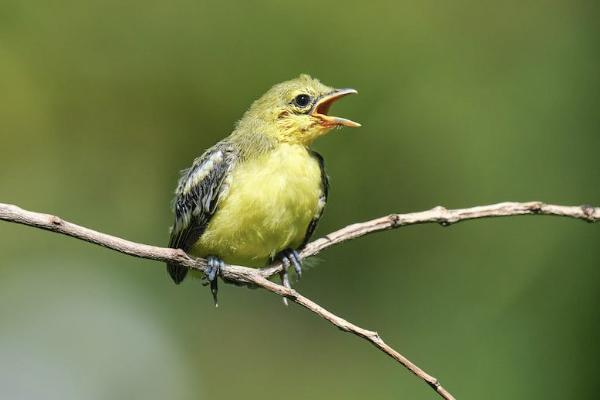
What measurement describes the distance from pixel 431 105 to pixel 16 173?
4766 millimetres

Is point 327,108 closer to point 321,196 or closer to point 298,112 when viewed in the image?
point 298,112

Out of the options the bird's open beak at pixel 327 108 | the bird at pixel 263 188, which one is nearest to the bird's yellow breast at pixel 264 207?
the bird at pixel 263 188

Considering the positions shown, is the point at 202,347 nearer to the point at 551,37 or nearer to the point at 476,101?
the point at 476,101

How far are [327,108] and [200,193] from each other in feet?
3.66

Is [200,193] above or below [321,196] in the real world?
below

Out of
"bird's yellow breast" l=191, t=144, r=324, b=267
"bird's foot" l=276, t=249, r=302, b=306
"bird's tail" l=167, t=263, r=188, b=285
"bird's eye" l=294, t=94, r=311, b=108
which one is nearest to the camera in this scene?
"bird's yellow breast" l=191, t=144, r=324, b=267

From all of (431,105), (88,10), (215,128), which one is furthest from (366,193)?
(88,10)

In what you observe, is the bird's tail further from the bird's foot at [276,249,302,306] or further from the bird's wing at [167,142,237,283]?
the bird's foot at [276,249,302,306]

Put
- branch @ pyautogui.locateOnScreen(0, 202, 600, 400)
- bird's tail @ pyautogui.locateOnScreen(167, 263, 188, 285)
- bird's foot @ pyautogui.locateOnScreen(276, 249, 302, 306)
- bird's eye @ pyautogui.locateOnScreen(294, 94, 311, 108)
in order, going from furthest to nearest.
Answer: bird's tail @ pyautogui.locateOnScreen(167, 263, 188, 285)
bird's eye @ pyautogui.locateOnScreen(294, 94, 311, 108)
bird's foot @ pyautogui.locateOnScreen(276, 249, 302, 306)
branch @ pyautogui.locateOnScreen(0, 202, 600, 400)

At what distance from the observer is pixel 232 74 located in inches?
383

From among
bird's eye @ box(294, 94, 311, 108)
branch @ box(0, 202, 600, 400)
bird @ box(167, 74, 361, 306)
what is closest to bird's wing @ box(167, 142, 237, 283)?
bird @ box(167, 74, 361, 306)

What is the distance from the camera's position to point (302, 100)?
6.16 metres

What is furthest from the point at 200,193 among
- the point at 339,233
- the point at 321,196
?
the point at 339,233

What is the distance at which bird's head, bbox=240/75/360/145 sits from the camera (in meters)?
6.05
